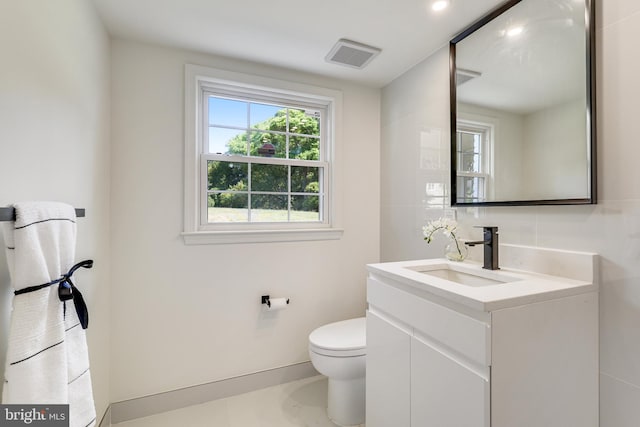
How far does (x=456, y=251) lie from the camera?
163cm

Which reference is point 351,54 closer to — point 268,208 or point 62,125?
point 268,208

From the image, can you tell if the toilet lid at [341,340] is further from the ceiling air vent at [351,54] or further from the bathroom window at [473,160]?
the ceiling air vent at [351,54]

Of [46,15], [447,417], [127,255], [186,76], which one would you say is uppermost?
[186,76]

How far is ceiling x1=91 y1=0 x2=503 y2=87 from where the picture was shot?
1.45 m

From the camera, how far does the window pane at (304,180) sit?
2229 millimetres

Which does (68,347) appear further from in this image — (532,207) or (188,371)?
(532,207)

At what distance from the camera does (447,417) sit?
1.04 m

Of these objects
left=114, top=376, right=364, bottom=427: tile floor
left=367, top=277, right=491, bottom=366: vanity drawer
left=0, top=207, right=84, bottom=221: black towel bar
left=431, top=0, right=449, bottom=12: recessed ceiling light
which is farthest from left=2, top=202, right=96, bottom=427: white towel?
left=431, top=0, right=449, bottom=12: recessed ceiling light

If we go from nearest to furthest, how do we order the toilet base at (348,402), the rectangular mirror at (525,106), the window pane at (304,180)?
the rectangular mirror at (525,106)
the toilet base at (348,402)
the window pane at (304,180)

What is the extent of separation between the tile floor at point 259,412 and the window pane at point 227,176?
1.40 m

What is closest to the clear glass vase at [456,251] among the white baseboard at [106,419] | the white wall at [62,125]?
the white wall at [62,125]

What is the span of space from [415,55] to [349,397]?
214cm

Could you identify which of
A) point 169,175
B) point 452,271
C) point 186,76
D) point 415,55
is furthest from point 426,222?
point 186,76
